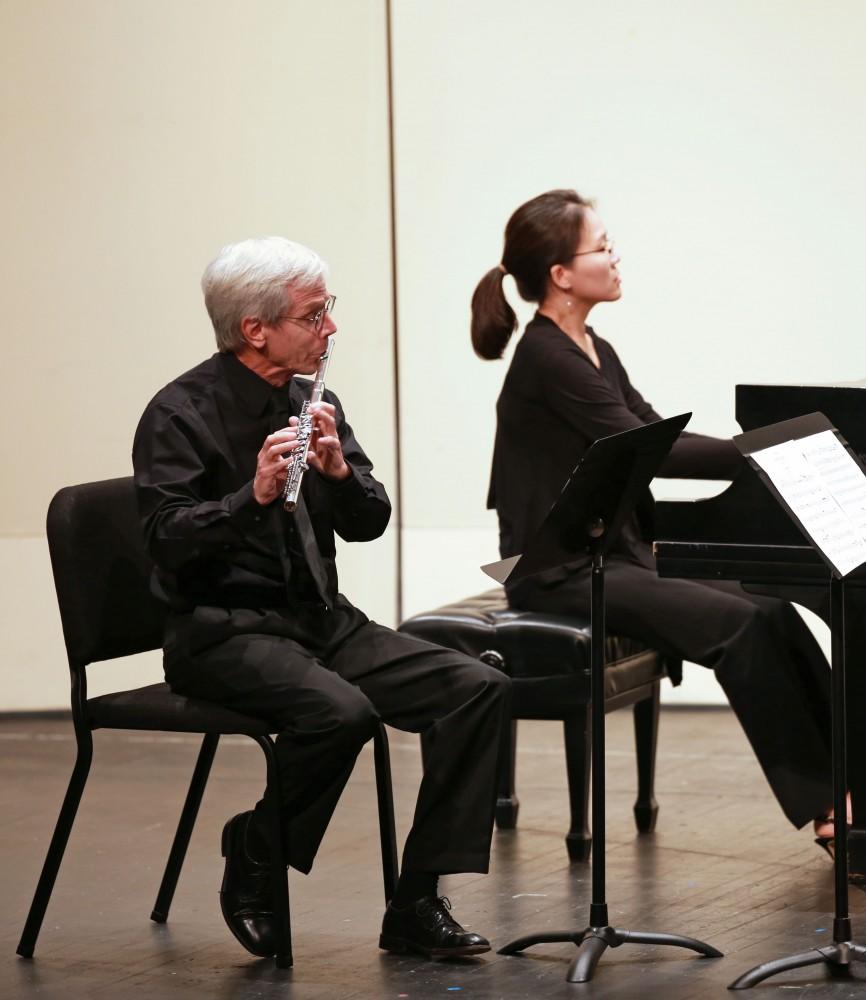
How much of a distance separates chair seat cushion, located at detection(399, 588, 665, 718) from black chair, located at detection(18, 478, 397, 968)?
2.27ft

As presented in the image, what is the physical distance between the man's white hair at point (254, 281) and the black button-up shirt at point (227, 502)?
0.08 metres

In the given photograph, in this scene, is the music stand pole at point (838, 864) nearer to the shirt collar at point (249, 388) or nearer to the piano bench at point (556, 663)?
the piano bench at point (556, 663)

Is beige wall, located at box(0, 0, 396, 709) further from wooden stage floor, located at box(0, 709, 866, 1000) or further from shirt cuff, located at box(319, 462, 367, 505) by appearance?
shirt cuff, located at box(319, 462, 367, 505)

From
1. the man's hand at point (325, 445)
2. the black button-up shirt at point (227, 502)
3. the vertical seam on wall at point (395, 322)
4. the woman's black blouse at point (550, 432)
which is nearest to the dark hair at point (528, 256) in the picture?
the woman's black blouse at point (550, 432)

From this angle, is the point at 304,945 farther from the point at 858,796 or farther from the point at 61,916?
the point at 858,796

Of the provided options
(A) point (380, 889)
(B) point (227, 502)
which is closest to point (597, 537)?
(B) point (227, 502)

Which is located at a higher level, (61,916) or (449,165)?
(449,165)

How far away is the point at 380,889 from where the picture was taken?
143 inches

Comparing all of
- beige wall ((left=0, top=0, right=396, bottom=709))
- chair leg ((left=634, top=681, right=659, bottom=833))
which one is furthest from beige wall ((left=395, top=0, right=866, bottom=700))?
chair leg ((left=634, top=681, right=659, bottom=833))

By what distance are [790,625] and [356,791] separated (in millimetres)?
1296

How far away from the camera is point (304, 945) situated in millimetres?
3240

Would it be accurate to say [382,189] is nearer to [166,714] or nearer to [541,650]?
[541,650]

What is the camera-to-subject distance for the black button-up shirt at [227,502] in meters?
3.04

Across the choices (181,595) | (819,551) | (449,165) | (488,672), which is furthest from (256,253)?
(449,165)
